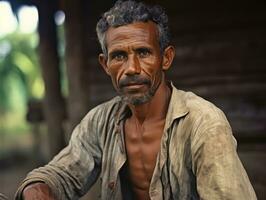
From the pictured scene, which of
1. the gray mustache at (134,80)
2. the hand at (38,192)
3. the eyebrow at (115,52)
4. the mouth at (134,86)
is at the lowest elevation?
the hand at (38,192)

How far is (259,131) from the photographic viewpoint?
4879 millimetres

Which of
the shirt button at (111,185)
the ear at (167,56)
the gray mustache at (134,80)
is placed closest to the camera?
the gray mustache at (134,80)

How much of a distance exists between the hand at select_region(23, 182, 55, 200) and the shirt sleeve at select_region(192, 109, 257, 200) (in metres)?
0.69

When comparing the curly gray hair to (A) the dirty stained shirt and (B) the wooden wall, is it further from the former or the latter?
(B) the wooden wall

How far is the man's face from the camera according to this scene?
2418mm

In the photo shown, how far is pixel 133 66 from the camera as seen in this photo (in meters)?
2.39

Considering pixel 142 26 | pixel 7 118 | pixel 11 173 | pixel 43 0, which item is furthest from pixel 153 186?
pixel 7 118

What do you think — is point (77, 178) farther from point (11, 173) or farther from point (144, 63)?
point (11, 173)

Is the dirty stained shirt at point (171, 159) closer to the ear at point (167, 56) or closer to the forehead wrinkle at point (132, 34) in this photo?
the ear at point (167, 56)

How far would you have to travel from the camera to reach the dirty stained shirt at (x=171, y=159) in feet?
7.21

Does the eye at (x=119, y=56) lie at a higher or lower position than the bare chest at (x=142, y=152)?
higher

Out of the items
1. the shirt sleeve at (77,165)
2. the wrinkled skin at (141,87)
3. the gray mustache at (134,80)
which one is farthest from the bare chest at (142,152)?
the gray mustache at (134,80)

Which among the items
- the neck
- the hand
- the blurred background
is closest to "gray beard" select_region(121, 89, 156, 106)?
the neck

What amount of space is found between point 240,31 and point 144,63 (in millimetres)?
2652
